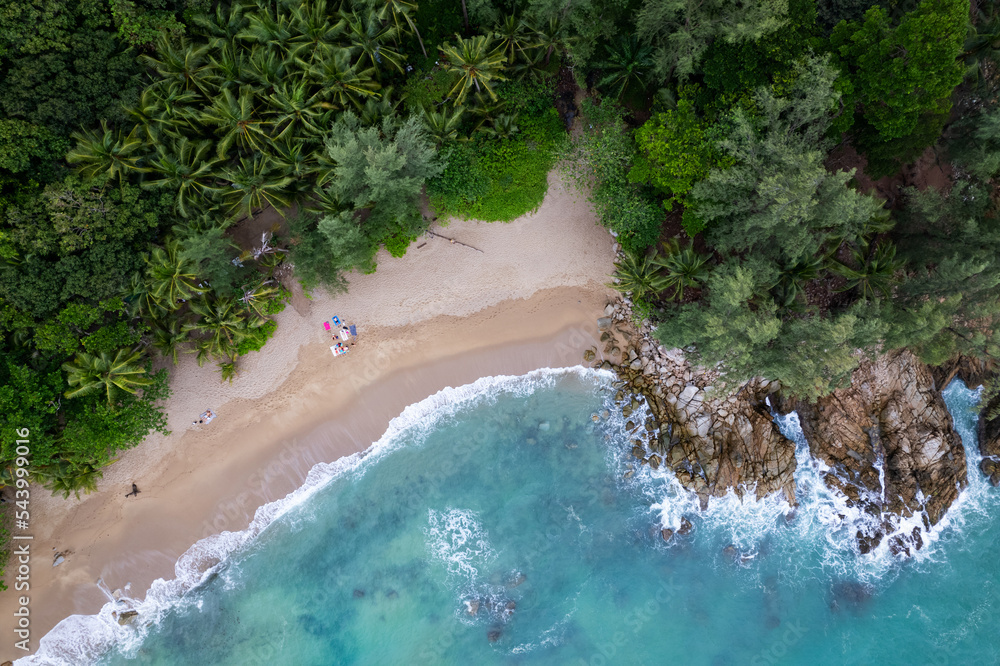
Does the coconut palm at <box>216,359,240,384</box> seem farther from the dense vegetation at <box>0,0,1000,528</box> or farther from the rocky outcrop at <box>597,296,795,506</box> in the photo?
the rocky outcrop at <box>597,296,795,506</box>

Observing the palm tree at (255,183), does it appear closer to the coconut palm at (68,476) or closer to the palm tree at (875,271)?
the coconut palm at (68,476)

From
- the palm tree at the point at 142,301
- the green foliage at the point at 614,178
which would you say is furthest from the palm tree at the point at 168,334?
the green foliage at the point at 614,178

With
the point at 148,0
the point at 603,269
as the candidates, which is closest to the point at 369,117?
the point at 148,0

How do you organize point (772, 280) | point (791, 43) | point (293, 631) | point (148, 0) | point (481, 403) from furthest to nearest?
point (481, 403)
point (293, 631)
point (772, 280)
point (148, 0)
point (791, 43)

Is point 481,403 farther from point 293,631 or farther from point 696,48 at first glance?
point 696,48

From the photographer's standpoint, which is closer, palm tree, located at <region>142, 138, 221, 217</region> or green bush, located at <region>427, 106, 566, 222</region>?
palm tree, located at <region>142, 138, 221, 217</region>

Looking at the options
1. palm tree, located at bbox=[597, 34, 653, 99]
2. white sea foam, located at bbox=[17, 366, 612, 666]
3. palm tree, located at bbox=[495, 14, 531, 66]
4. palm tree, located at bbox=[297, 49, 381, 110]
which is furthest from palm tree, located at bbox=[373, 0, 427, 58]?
white sea foam, located at bbox=[17, 366, 612, 666]
